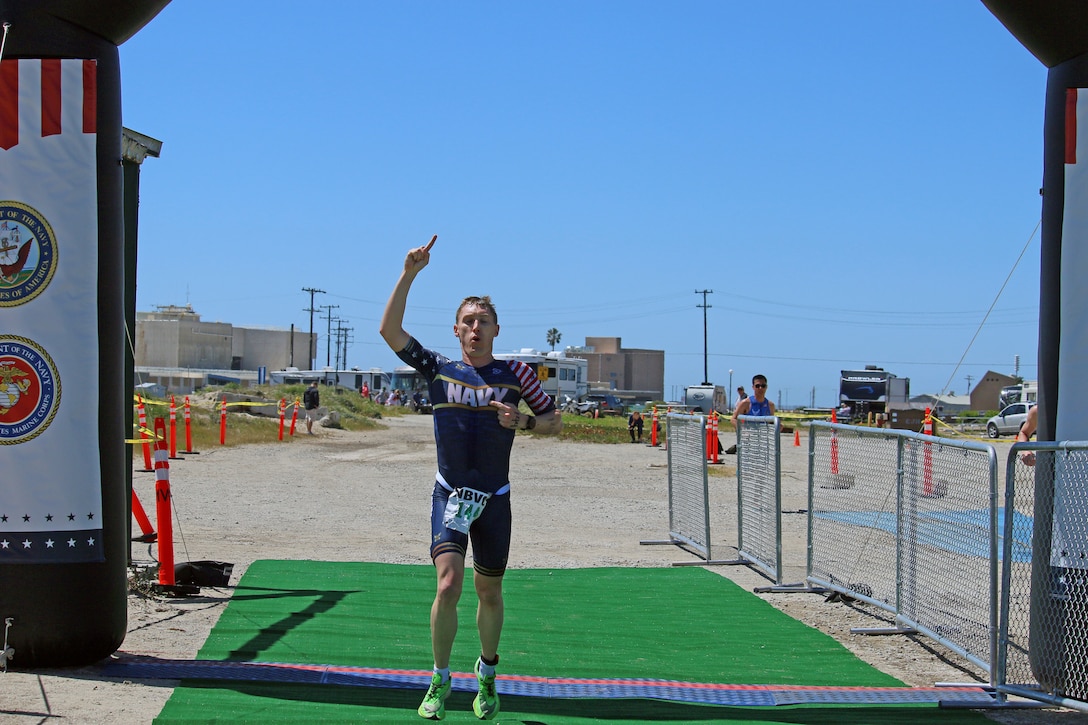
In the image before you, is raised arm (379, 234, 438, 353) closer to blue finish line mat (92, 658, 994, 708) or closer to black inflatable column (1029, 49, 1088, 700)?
blue finish line mat (92, 658, 994, 708)

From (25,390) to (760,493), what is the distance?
669cm

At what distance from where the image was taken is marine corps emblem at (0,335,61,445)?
551 cm

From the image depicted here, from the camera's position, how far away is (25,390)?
5531mm

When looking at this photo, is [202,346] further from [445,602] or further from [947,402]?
[445,602]

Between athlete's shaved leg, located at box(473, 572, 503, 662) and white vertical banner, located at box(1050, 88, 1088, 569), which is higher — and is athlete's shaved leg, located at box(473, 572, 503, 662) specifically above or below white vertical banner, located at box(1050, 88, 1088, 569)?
below

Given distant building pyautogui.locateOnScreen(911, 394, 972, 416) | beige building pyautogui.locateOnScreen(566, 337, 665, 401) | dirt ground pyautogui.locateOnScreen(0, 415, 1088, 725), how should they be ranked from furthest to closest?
beige building pyautogui.locateOnScreen(566, 337, 665, 401), distant building pyautogui.locateOnScreen(911, 394, 972, 416), dirt ground pyautogui.locateOnScreen(0, 415, 1088, 725)

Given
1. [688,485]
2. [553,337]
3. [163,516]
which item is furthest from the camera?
[553,337]

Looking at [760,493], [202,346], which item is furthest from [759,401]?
[202,346]

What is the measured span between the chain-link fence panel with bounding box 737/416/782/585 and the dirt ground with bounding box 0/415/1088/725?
0.82 ft

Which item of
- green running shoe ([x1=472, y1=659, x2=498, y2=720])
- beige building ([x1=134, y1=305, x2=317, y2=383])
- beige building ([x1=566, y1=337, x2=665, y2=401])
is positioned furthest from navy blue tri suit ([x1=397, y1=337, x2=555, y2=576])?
beige building ([x1=566, y1=337, x2=665, y2=401])

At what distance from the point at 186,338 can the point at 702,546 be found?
96187 millimetres

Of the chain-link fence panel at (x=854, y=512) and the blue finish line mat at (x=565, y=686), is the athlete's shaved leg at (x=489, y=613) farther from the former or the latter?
the chain-link fence panel at (x=854, y=512)

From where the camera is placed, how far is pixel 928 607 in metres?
7.26

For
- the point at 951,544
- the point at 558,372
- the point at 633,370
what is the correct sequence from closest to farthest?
the point at 951,544
the point at 558,372
the point at 633,370
